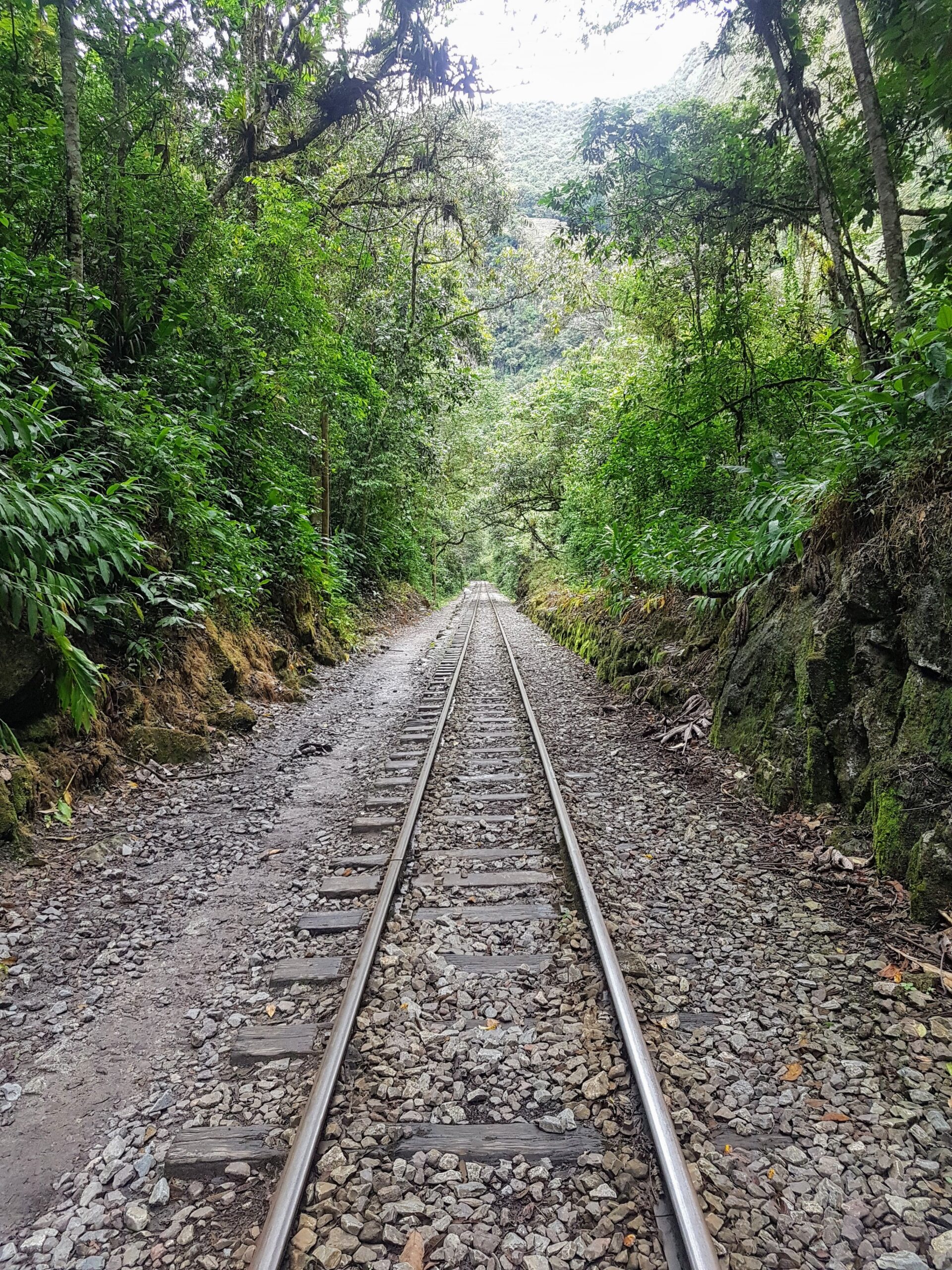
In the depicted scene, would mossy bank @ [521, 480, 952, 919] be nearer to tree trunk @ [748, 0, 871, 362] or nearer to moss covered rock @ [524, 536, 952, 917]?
moss covered rock @ [524, 536, 952, 917]

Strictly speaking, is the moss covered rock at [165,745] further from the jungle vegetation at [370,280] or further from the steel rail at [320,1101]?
the steel rail at [320,1101]

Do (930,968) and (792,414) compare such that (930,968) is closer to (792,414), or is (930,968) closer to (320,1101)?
(320,1101)

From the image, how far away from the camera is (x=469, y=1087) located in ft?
7.88

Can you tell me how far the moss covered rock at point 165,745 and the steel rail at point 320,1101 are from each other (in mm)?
2808

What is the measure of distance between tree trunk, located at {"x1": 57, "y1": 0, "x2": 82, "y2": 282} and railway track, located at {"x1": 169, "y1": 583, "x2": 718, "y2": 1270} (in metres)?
6.47

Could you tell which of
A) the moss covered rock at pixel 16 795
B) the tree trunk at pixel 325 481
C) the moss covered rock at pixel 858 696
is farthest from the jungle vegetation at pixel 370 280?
the moss covered rock at pixel 858 696

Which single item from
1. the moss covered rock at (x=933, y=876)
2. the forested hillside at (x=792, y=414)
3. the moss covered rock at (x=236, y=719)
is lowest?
the moss covered rock at (x=933, y=876)

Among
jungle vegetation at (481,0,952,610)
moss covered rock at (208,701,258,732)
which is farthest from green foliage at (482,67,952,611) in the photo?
moss covered rock at (208,701,258,732)

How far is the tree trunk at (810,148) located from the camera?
19.5ft

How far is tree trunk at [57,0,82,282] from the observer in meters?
5.80

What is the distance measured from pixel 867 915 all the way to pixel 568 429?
1918 centimetres

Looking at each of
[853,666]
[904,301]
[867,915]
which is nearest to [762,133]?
[904,301]

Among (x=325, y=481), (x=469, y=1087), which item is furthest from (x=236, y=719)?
(x=325, y=481)

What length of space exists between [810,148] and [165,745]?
8.55 metres
